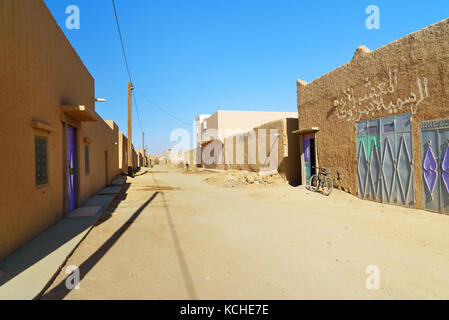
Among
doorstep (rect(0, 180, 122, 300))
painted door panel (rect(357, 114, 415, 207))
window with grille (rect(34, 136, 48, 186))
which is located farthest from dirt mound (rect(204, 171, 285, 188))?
window with grille (rect(34, 136, 48, 186))

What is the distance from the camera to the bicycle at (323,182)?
401 inches

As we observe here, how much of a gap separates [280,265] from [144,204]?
20.5 ft

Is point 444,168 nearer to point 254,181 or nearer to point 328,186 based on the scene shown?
point 328,186

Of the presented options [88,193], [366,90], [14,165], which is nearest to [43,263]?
[14,165]

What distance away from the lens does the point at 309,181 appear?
39.3ft

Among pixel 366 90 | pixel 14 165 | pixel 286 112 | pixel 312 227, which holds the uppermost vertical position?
pixel 286 112

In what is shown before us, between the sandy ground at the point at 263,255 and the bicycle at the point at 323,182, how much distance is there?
2569mm

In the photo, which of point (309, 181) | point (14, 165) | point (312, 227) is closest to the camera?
point (14, 165)

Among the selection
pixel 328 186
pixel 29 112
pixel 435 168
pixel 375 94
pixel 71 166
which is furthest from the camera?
pixel 328 186

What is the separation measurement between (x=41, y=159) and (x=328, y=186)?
919 centimetres

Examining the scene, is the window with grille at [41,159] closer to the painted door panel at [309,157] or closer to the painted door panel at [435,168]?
the painted door panel at [435,168]

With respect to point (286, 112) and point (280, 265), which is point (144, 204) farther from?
point (286, 112)

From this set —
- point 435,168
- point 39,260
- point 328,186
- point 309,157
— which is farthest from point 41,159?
point 309,157

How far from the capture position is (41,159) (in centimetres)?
526
